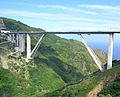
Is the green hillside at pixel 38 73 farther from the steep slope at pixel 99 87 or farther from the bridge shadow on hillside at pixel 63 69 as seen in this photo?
the steep slope at pixel 99 87

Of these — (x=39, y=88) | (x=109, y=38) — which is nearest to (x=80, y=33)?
(x=109, y=38)

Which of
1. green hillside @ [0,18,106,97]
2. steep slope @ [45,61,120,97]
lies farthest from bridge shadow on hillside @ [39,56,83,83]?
steep slope @ [45,61,120,97]

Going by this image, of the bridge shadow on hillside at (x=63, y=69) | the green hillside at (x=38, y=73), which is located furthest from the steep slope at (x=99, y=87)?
the bridge shadow on hillside at (x=63, y=69)

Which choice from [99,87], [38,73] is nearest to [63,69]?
[38,73]

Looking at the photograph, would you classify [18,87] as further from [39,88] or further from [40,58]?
[40,58]

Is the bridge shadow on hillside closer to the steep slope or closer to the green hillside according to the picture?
the green hillside

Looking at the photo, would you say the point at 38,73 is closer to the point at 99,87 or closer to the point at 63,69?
the point at 63,69

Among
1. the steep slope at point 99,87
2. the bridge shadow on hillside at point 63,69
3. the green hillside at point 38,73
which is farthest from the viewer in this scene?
the bridge shadow on hillside at point 63,69

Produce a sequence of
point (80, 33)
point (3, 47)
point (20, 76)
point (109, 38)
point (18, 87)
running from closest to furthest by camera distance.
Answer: point (109, 38)
point (80, 33)
point (18, 87)
point (20, 76)
point (3, 47)
